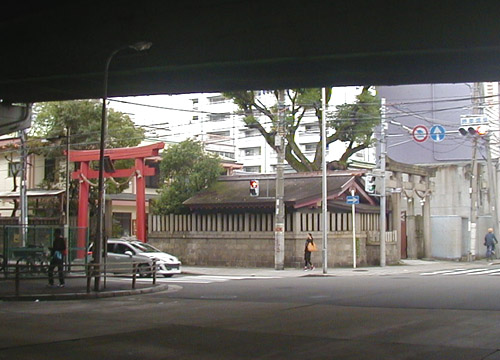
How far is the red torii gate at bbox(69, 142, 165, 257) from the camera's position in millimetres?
34719

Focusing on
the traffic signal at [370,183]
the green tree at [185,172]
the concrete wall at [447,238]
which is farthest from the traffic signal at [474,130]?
the green tree at [185,172]

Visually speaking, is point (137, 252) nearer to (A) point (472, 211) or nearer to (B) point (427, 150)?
(A) point (472, 211)

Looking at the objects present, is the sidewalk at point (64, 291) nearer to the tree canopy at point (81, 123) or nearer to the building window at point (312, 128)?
the tree canopy at point (81, 123)

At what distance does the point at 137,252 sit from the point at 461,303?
605 inches

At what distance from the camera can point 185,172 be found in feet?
126

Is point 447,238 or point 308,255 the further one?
point 447,238

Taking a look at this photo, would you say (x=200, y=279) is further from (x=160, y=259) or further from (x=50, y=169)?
(x=50, y=169)

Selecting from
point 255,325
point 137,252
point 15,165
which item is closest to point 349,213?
point 137,252

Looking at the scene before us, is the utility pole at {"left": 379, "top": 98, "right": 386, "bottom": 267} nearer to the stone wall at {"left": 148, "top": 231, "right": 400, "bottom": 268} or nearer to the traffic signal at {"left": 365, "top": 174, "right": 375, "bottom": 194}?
the traffic signal at {"left": 365, "top": 174, "right": 375, "bottom": 194}

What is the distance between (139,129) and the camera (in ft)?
146

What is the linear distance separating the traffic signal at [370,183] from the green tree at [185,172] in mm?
8796

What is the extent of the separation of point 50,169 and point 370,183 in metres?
23.9

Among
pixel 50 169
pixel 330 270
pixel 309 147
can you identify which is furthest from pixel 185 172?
pixel 309 147

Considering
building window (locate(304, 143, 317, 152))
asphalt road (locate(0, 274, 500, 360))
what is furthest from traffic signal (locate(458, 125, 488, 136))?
building window (locate(304, 143, 317, 152))
